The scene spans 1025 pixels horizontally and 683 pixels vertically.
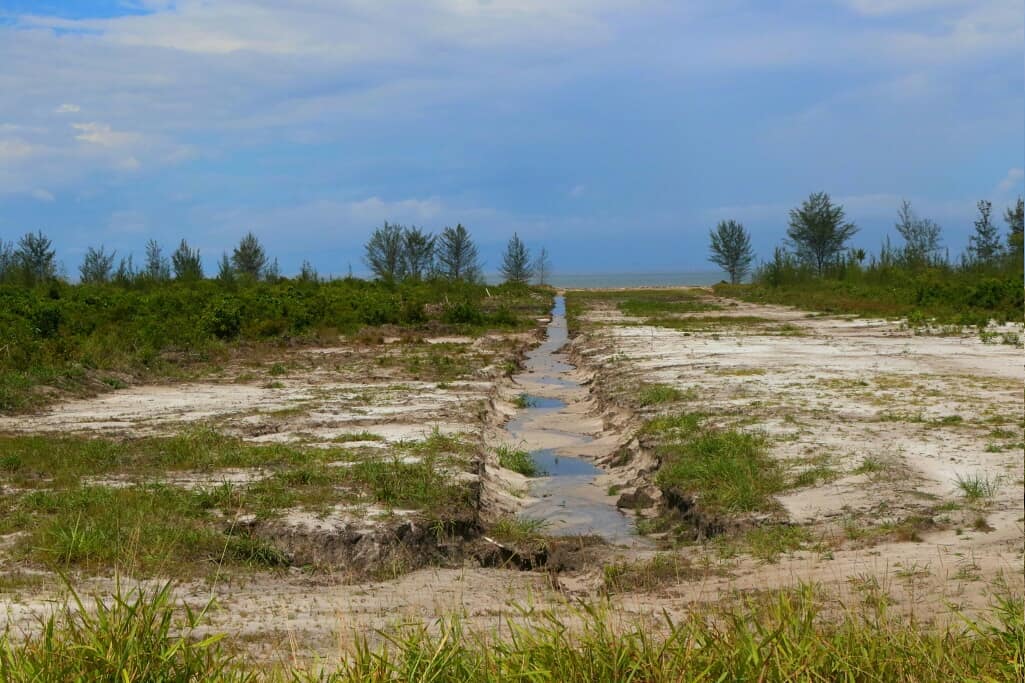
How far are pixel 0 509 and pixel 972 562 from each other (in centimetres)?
736

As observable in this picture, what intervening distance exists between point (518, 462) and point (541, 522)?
8.45ft

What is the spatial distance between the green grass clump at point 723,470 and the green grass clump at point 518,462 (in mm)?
1570

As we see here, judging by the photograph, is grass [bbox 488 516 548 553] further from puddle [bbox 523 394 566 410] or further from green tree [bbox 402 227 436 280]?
green tree [bbox 402 227 436 280]

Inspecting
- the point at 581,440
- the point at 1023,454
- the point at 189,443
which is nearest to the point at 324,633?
the point at 189,443

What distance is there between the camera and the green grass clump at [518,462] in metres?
12.0

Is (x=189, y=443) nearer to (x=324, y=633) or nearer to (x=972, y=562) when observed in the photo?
(x=324, y=633)

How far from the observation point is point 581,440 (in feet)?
47.2

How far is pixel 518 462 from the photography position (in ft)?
39.9

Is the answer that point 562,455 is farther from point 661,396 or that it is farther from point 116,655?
point 116,655

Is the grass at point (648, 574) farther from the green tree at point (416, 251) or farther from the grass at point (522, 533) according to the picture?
the green tree at point (416, 251)

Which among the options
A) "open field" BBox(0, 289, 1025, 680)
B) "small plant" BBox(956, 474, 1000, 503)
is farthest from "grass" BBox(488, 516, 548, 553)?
"small plant" BBox(956, 474, 1000, 503)

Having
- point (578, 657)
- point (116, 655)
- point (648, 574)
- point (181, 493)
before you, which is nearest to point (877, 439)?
point (648, 574)

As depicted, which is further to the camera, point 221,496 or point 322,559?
point 221,496

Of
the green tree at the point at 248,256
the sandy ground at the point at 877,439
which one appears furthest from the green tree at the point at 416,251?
the sandy ground at the point at 877,439
